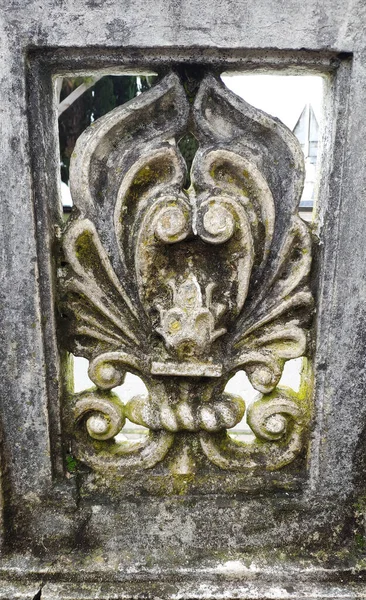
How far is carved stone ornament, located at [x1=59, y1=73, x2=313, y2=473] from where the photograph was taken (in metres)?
1.17

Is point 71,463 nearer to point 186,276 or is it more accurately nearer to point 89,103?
point 186,276

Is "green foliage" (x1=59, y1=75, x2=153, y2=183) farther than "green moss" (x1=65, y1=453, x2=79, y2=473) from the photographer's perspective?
Yes

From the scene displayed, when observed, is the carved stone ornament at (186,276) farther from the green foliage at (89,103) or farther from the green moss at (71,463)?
the green foliage at (89,103)

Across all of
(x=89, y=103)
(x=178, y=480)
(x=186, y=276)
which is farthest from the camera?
(x=89, y=103)

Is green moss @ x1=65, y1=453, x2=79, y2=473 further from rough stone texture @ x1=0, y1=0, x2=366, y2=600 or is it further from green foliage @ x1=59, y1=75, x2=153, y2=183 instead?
green foliage @ x1=59, y1=75, x2=153, y2=183

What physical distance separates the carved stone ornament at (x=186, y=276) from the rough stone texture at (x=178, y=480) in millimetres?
68

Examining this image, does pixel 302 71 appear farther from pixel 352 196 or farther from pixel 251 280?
pixel 251 280

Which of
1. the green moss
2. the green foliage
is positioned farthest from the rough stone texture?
the green foliage

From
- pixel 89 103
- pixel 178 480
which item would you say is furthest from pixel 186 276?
pixel 89 103

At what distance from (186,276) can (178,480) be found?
56cm

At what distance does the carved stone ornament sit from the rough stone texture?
0.07 metres

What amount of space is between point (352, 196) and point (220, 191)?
31 centimetres

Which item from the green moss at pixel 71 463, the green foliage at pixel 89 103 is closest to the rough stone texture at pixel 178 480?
the green moss at pixel 71 463

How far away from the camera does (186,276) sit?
1.24m
